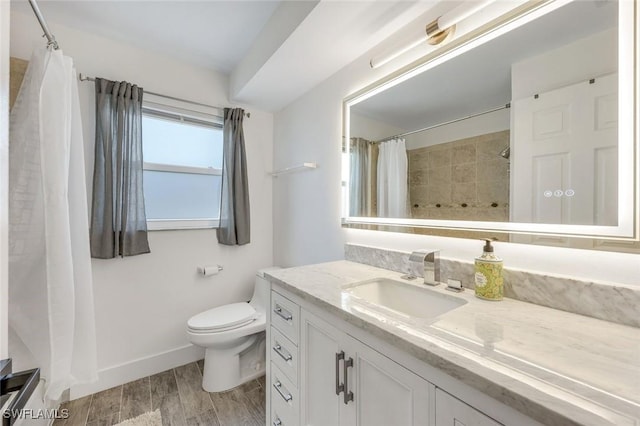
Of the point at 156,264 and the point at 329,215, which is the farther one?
the point at 156,264

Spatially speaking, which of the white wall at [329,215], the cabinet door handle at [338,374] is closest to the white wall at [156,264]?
the white wall at [329,215]

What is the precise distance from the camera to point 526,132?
3.08 ft

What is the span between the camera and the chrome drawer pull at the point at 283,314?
1105 millimetres

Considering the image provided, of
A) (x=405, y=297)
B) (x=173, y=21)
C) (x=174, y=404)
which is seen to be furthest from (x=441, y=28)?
(x=174, y=404)

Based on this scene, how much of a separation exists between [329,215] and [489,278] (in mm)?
1075

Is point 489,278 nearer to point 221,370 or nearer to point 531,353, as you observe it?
point 531,353

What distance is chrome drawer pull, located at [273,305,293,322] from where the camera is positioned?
1105 mm

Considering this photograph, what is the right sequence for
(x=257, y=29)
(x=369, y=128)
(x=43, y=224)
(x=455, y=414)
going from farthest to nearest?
(x=257, y=29) → (x=369, y=128) → (x=43, y=224) → (x=455, y=414)

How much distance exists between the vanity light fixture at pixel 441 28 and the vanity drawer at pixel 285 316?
1.22 m

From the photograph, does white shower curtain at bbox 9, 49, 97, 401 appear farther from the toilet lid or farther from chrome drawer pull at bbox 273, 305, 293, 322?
chrome drawer pull at bbox 273, 305, 293, 322

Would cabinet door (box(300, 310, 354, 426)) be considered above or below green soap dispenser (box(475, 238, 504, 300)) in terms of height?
below

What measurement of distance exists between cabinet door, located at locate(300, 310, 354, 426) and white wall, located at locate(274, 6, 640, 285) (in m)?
0.64

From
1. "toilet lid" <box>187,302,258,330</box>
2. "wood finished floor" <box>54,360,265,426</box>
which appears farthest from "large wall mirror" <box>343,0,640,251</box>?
"wood finished floor" <box>54,360,265,426</box>

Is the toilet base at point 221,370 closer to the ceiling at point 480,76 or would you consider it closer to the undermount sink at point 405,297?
the undermount sink at point 405,297
